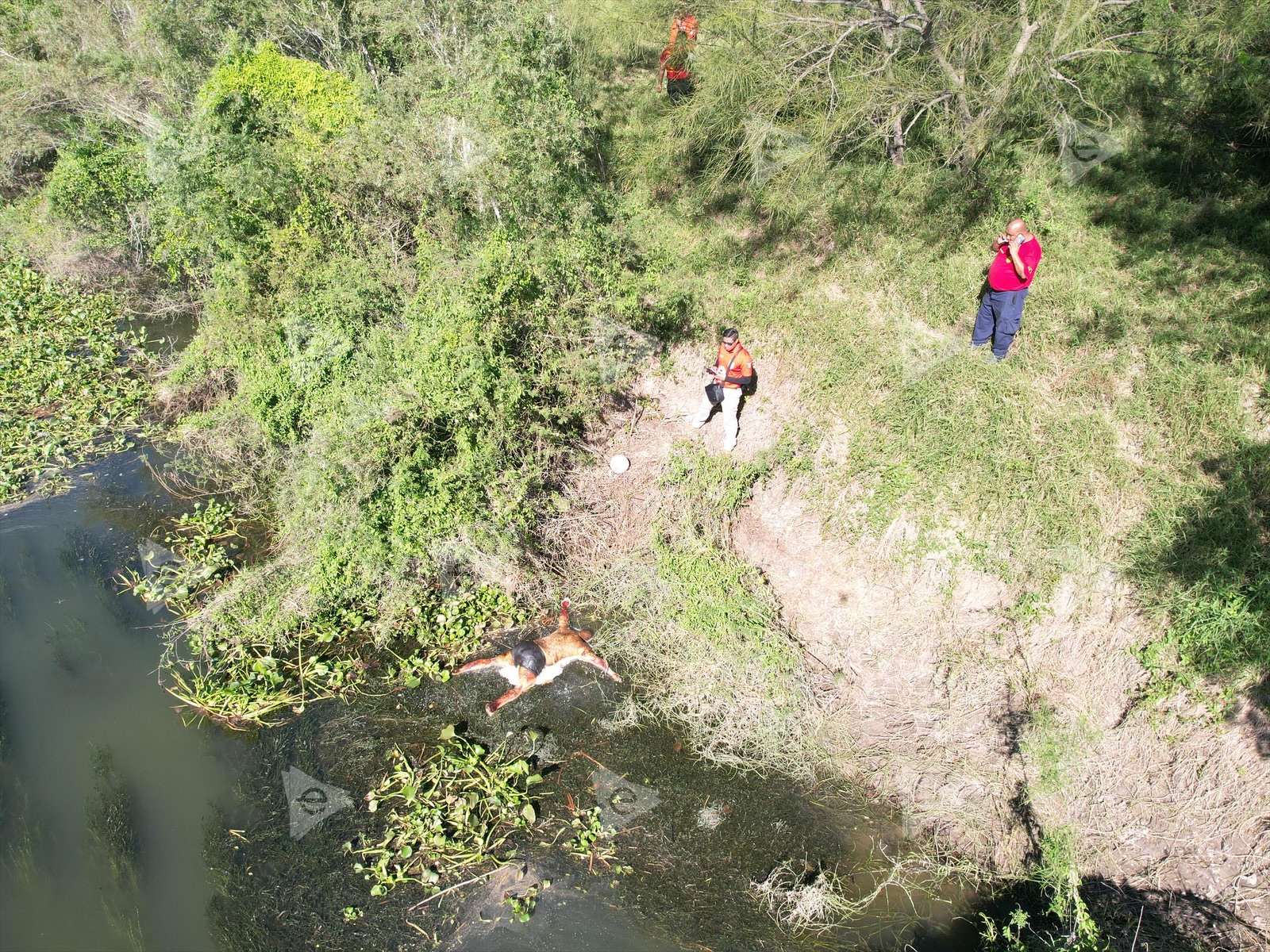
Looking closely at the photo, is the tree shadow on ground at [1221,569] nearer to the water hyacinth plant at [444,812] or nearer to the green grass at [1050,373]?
the green grass at [1050,373]

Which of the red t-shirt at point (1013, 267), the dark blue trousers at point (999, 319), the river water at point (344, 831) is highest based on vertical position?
the red t-shirt at point (1013, 267)

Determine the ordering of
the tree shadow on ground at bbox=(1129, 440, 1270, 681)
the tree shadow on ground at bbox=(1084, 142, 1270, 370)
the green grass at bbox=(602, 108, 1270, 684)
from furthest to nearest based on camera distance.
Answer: the tree shadow on ground at bbox=(1084, 142, 1270, 370)
the green grass at bbox=(602, 108, 1270, 684)
the tree shadow on ground at bbox=(1129, 440, 1270, 681)

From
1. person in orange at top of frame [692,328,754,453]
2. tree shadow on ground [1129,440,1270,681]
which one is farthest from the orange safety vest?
tree shadow on ground [1129,440,1270,681]

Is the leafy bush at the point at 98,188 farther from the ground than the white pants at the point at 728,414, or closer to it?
closer to it

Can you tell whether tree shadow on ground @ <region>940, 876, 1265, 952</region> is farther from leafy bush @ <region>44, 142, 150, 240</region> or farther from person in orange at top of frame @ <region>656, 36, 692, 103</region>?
leafy bush @ <region>44, 142, 150, 240</region>

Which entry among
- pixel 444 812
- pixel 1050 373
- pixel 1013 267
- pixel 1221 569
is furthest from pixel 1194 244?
pixel 444 812

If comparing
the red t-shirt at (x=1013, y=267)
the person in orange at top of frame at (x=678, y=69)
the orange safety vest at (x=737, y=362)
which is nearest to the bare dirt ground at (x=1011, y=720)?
the orange safety vest at (x=737, y=362)

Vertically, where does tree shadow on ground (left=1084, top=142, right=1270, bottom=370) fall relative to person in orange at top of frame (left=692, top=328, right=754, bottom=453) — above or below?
above

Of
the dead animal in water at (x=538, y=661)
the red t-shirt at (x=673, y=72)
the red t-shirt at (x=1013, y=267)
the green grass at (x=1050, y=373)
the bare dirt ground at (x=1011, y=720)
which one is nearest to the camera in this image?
the bare dirt ground at (x=1011, y=720)
